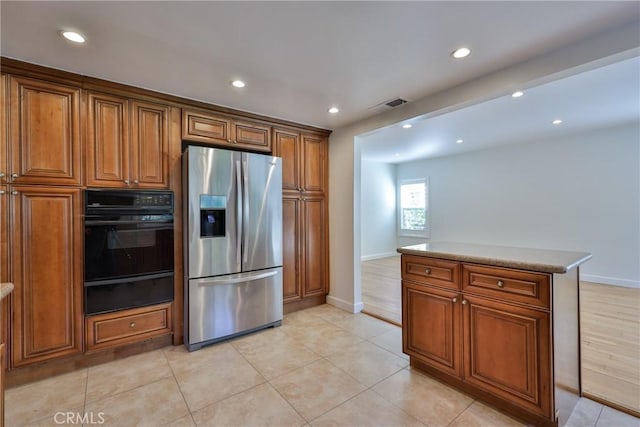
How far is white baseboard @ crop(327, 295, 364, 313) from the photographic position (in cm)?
364

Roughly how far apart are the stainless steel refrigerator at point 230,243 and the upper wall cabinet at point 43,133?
0.84 m

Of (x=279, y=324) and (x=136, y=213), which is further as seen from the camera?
(x=279, y=324)

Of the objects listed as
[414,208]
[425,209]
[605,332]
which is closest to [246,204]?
[605,332]

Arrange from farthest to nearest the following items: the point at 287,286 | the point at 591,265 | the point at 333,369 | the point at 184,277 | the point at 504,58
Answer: the point at 591,265 < the point at 287,286 < the point at 184,277 < the point at 333,369 < the point at 504,58

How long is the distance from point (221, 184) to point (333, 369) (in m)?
1.92

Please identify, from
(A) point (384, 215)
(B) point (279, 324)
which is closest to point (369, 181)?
(A) point (384, 215)

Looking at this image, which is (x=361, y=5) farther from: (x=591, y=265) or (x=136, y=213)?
(x=591, y=265)

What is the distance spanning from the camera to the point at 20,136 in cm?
212

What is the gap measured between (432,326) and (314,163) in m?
2.46

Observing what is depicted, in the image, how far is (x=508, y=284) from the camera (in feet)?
5.71

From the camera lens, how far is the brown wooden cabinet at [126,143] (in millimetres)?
2404

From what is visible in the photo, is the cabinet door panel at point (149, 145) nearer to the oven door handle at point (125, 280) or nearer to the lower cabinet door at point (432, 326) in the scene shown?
the oven door handle at point (125, 280)

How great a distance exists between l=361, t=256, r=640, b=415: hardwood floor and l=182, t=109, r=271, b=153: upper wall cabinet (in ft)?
8.18

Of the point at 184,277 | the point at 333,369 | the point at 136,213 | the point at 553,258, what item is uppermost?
the point at 136,213
